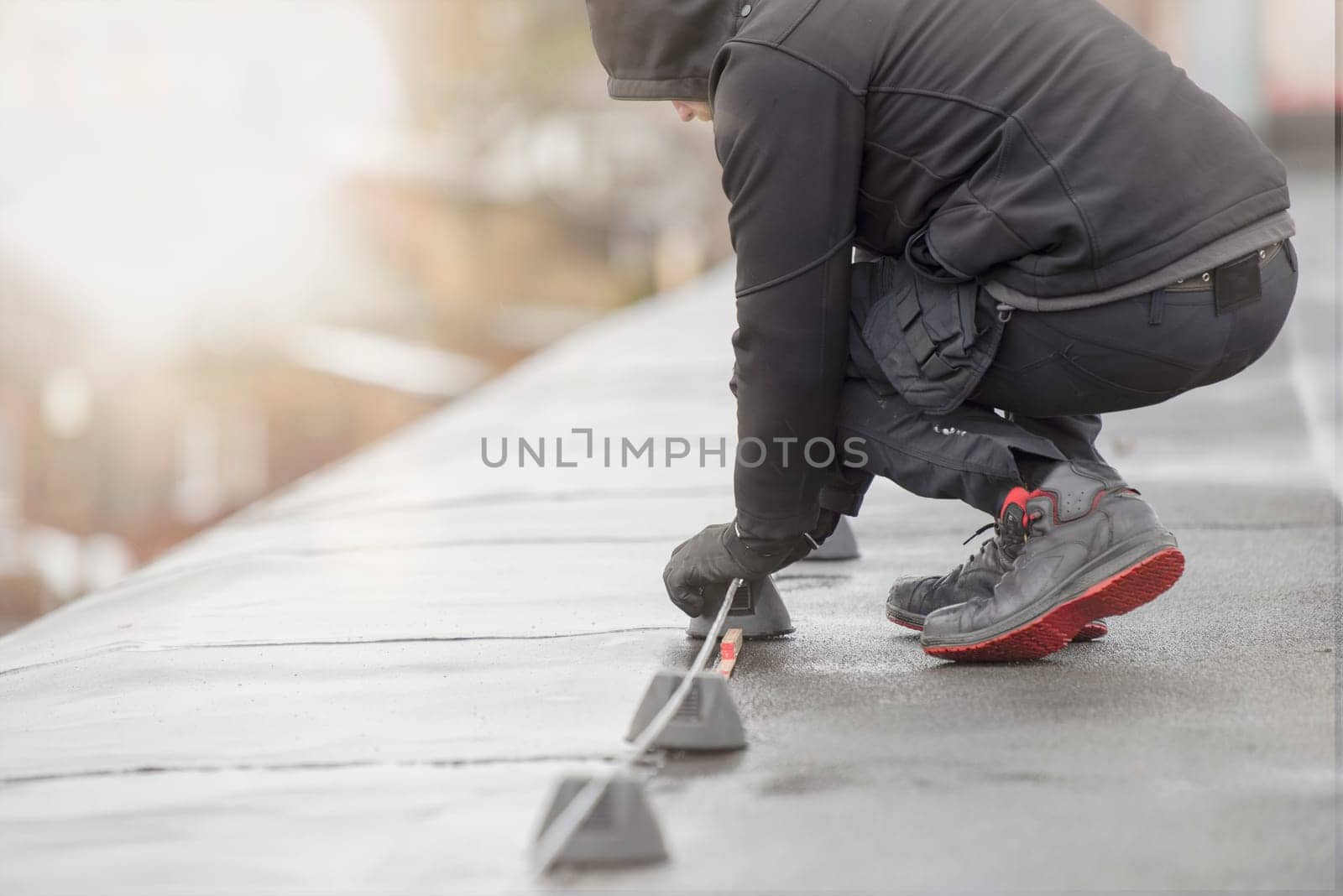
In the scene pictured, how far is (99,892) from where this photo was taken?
125 cm

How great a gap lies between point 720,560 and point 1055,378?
1.63ft

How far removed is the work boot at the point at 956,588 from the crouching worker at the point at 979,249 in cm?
8

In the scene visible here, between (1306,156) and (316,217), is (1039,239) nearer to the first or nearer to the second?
(1306,156)

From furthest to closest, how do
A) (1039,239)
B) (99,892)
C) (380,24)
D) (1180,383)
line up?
(380,24) → (1180,383) → (1039,239) → (99,892)

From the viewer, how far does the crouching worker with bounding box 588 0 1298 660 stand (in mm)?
1681

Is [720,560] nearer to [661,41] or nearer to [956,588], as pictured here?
[956,588]

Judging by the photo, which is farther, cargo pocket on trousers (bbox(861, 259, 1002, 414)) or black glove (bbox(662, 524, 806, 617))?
black glove (bbox(662, 524, 806, 617))

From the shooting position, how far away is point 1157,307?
5.67 feet

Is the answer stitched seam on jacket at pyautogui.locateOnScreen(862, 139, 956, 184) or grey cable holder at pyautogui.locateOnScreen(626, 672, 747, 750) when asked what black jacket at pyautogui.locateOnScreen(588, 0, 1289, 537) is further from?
grey cable holder at pyautogui.locateOnScreen(626, 672, 747, 750)

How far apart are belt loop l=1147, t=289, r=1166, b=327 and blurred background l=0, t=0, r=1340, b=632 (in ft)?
30.4

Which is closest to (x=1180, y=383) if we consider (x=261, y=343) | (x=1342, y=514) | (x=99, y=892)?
(x=1342, y=514)

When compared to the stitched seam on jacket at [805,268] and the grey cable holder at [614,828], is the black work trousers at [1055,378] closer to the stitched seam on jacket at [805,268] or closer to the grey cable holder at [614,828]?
the stitched seam on jacket at [805,268]

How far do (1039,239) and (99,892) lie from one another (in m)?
1.21

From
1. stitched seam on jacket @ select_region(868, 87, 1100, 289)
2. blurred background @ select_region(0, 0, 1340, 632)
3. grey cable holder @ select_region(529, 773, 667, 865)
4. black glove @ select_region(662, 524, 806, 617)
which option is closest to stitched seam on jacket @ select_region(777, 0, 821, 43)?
stitched seam on jacket @ select_region(868, 87, 1100, 289)
